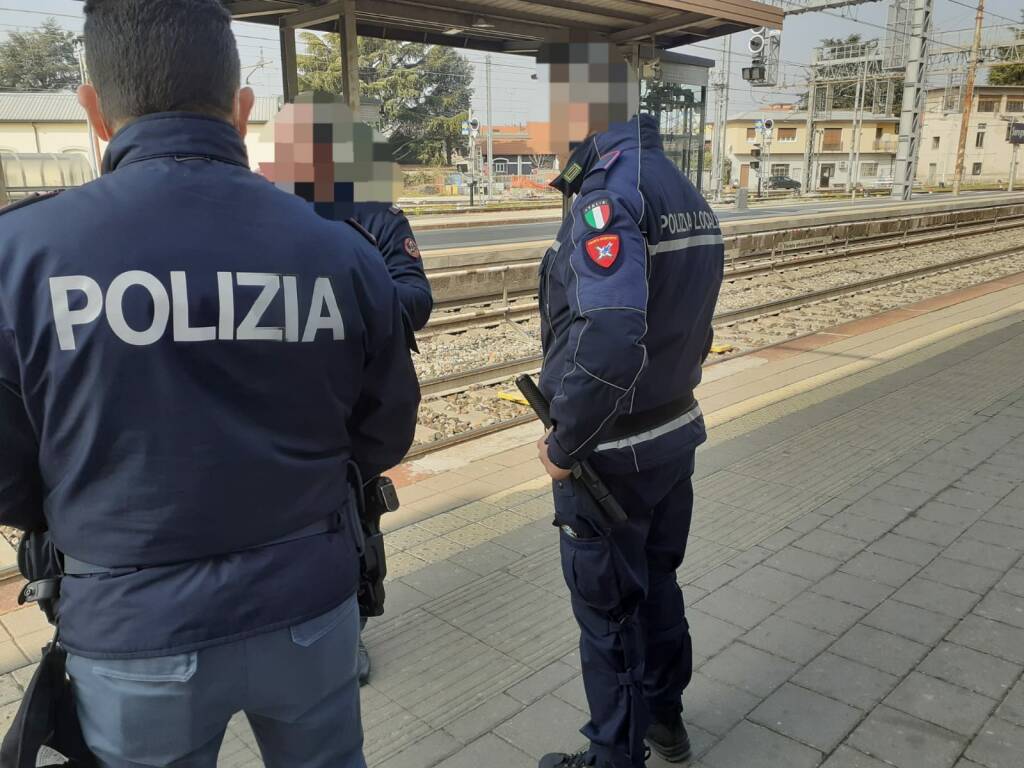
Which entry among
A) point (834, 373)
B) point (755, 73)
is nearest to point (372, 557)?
point (834, 373)

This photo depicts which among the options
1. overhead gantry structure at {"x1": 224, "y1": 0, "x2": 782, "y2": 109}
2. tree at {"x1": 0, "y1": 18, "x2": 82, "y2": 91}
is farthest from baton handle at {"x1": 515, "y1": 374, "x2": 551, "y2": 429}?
tree at {"x1": 0, "y1": 18, "x2": 82, "y2": 91}

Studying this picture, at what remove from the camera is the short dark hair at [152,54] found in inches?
50.0

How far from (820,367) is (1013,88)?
243ft

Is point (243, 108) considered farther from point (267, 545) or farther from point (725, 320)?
point (725, 320)

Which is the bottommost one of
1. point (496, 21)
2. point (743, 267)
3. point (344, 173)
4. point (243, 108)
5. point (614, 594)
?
point (743, 267)

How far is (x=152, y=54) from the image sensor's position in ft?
4.20

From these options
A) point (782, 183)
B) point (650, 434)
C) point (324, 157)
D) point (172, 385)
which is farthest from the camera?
point (782, 183)

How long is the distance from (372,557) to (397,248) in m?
1.25

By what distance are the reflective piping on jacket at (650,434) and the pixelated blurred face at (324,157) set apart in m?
1.18

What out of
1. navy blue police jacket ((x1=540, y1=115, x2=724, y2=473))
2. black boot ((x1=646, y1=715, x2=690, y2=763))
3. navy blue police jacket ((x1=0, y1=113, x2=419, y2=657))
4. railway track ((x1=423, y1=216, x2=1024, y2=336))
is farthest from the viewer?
railway track ((x1=423, y1=216, x2=1024, y2=336))

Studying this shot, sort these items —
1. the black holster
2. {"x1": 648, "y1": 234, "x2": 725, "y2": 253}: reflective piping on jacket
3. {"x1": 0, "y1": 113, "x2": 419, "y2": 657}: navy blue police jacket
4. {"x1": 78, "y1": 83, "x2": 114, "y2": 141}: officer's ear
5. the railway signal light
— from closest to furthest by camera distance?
{"x1": 0, "y1": 113, "x2": 419, "y2": 657}: navy blue police jacket, {"x1": 78, "y1": 83, "x2": 114, "y2": 141}: officer's ear, the black holster, {"x1": 648, "y1": 234, "x2": 725, "y2": 253}: reflective piping on jacket, the railway signal light

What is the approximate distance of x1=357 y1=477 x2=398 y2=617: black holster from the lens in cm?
175

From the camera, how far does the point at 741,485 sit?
15.8ft

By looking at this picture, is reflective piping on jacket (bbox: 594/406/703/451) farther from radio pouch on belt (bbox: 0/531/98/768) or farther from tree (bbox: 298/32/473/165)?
tree (bbox: 298/32/473/165)
